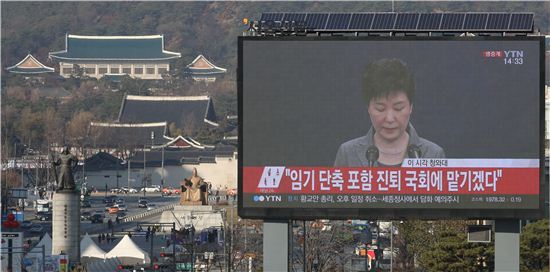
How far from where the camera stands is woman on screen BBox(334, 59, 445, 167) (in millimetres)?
30641

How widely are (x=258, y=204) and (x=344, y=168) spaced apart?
1506mm

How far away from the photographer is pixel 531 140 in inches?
1204

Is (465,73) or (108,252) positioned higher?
(465,73)

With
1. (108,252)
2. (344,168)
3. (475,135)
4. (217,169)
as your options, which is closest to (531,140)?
(475,135)

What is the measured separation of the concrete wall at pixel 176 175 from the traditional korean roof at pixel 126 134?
499 inches

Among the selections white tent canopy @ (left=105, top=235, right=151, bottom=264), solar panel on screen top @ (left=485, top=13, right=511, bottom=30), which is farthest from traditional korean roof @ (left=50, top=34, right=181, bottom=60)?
solar panel on screen top @ (left=485, top=13, right=511, bottom=30)

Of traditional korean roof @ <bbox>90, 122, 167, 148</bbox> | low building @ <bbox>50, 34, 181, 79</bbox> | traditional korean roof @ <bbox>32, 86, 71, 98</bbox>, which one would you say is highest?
low building @ <bbox>50, 34, 181, 79</bbox>

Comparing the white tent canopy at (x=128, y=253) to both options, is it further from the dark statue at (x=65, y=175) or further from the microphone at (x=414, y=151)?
the microphone at (x=414, y=151)

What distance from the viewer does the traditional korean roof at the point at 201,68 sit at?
596ft

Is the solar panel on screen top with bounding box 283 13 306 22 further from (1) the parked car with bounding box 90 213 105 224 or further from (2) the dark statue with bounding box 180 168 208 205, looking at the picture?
(2) the dark statue with bounding box 180 168 208 205

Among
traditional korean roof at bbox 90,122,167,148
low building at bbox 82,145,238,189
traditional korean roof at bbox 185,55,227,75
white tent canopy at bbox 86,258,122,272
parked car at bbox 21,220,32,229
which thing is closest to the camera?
white tent canopy at bbox 86,258,122,272

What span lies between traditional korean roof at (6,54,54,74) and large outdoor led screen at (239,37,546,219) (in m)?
146

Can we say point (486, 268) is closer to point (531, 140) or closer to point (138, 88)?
point (531, 140)

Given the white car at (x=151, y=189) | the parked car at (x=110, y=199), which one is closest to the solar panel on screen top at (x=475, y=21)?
the parked car at (x=110, y=199)
